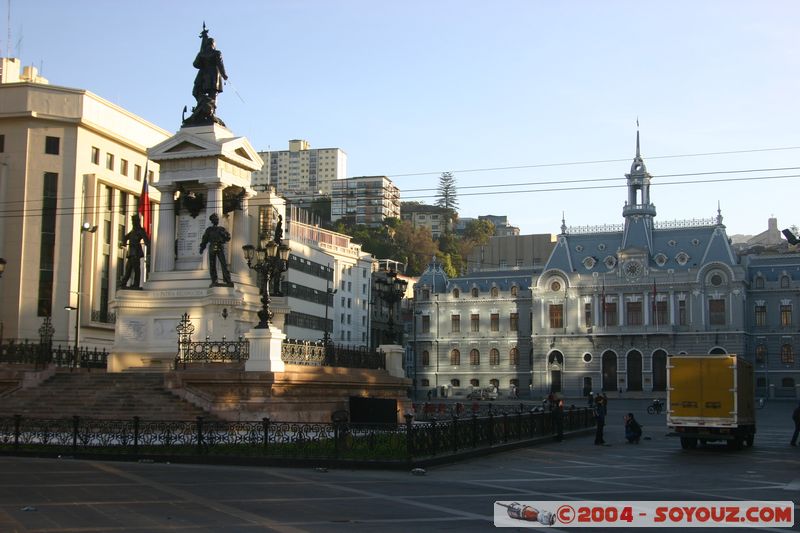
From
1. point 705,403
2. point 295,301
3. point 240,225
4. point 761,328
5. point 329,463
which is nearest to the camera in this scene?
point 329,463

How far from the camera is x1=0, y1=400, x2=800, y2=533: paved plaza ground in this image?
14523mm

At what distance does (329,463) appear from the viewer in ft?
Answer: 77.9

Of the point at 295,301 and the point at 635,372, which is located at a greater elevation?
the point at 295,301

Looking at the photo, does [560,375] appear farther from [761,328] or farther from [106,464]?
[106,464]

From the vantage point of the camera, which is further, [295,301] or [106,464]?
[295,301]

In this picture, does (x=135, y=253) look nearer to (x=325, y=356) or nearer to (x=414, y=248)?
(x=325, y=356)

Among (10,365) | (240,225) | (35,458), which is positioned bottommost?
(35,458)

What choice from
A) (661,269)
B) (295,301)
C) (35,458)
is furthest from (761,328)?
(35,458)

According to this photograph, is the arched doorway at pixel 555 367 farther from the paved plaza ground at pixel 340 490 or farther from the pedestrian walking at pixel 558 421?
the paved plaza ground at pixel 340 490

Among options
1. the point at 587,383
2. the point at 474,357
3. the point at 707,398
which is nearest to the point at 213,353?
the point at 707,398

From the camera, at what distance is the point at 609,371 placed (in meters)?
104

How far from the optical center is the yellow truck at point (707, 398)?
32094 millimetres

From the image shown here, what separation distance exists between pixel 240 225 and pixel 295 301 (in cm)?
5400

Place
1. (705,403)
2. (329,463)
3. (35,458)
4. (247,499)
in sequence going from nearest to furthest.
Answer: (247,499), (329,463), (35,458), (705,403)
